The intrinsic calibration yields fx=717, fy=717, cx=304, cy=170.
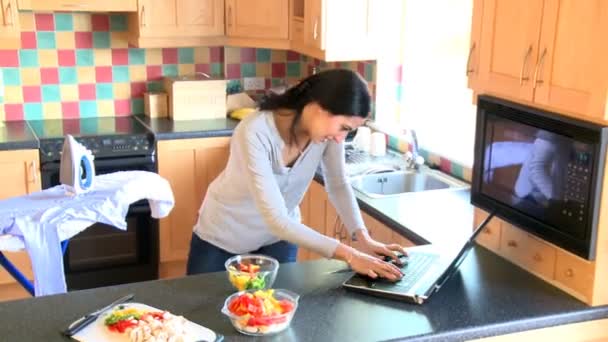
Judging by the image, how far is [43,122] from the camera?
4008 mm

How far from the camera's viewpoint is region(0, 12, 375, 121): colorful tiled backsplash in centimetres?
398

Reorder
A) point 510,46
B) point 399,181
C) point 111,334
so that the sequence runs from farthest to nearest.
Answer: point 399,181 → point 510,46 → point 111,334

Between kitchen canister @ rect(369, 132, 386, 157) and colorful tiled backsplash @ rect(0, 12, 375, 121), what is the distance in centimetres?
43

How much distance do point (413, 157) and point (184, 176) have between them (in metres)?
1.30

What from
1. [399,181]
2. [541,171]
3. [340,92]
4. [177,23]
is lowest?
[399,181]

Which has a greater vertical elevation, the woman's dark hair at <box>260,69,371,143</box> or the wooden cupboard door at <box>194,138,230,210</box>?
the woman's dark hair at <box>260,69,371,143</box>

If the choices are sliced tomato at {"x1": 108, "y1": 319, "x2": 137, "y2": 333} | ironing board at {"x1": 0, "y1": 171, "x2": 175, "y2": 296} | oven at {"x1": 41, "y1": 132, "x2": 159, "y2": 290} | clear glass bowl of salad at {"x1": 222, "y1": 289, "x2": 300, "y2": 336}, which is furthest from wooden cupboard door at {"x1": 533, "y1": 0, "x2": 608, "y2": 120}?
oven at {"x1": 41, "y1": 132, "x2": 159, "y2": 290}

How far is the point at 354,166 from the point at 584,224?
5.22 feet

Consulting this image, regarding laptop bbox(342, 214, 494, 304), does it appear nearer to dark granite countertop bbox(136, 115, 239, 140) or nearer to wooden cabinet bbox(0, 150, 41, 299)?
dark granite countertop bbox(136, 115, 239, 140)

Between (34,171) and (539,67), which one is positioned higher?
(539,67)

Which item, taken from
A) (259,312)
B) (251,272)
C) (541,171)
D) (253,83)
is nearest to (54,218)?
(251,272)

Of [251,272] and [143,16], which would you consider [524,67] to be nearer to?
[251,272]

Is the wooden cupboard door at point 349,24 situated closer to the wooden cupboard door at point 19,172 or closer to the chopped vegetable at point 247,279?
the wooden cupboard door at point 19,172

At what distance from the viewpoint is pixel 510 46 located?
196 cm
